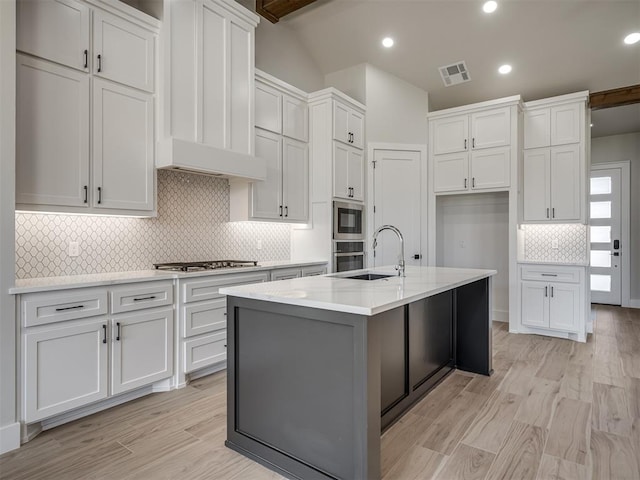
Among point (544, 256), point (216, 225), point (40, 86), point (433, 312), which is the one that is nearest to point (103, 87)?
point (40, 86)

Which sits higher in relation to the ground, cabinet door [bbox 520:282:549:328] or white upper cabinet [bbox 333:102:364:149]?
white upper cabinet [bbox 333:102:364:149]

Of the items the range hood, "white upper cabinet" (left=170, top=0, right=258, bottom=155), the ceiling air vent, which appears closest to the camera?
the range hood

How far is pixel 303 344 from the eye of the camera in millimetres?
1956

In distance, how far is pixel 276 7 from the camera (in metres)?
4.16

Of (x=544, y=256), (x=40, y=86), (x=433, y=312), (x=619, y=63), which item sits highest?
(x=619, y=63)

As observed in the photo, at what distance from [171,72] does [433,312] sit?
281cm

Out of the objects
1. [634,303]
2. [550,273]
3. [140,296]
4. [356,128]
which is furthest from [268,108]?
[634,303]

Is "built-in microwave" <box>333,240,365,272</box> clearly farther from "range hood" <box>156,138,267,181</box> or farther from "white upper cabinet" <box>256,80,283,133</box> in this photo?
"white upper cabinet" <box>256,80,283,133</box>

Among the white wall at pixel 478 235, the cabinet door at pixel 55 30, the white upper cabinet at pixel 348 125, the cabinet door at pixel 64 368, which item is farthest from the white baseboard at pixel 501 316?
the cabinet door at pixel 55 30

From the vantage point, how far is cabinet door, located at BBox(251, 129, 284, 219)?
4043 millimetres

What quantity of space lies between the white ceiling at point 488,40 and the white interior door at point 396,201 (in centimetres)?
113

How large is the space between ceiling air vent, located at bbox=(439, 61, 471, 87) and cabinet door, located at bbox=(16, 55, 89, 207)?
13.6ft

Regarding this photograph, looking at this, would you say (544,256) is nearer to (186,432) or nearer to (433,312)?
(433,312)

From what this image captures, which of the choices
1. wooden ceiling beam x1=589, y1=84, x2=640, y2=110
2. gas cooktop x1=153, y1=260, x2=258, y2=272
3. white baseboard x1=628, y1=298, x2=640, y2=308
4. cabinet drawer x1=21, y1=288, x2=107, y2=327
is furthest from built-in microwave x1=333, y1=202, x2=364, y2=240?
white baseboard x1=628, y1=298, x2=640, y2=308
